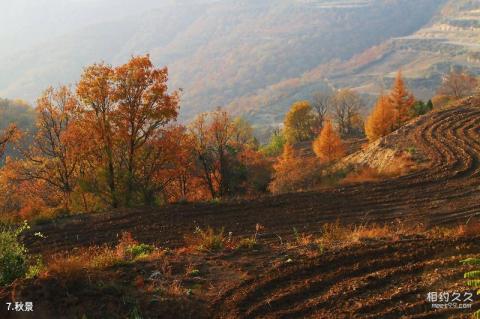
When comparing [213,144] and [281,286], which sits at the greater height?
[213,144]

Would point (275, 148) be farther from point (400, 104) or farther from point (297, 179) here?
point (297, 179)

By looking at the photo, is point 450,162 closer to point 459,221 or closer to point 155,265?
point 459,221

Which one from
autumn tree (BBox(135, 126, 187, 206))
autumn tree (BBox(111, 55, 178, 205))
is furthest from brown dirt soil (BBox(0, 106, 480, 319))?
autumn tree (BBox(135, 126, 187, 206))

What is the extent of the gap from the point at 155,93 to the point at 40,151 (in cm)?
1177

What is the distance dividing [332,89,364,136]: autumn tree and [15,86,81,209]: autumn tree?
72.2m

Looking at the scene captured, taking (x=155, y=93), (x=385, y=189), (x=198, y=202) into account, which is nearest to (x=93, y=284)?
(x=198, y=202)

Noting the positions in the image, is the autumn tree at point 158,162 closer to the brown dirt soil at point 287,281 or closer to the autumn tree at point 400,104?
the brown dirt soil at point 287,281

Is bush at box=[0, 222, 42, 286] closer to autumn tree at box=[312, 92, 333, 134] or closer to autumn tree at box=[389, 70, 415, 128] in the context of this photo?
autumn tree at box=[389, 70, 415, 128]

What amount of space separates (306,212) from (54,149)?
21638mm

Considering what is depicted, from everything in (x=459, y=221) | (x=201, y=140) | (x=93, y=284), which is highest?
(x=201, y=140)

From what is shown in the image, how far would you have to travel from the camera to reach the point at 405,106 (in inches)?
2190

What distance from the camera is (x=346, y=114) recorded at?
105 meters

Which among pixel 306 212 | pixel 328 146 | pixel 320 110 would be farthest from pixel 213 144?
pixel 320 110

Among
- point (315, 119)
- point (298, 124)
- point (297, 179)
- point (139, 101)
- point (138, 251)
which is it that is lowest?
point (297, 179)
